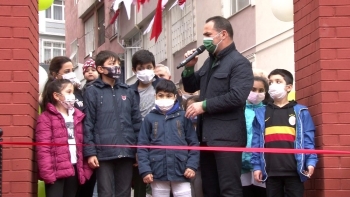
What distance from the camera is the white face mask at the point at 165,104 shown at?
7520 millimetres

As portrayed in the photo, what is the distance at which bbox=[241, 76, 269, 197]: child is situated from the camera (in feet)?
25.9

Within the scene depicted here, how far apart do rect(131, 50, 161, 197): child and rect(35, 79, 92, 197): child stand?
1015 mm

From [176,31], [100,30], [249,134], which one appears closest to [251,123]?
[249,134]

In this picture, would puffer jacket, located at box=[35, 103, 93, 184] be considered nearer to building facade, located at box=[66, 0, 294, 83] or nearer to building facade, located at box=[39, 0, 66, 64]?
building facade, located at box=[66, 0, 294, 83]

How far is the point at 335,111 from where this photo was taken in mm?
6766

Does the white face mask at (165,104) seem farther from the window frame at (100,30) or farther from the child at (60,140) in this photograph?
the window frame at (100,30)

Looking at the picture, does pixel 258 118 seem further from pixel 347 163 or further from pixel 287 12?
pixel 287 12

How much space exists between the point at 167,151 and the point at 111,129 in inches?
23.8

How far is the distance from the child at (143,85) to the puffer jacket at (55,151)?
3.59 ft

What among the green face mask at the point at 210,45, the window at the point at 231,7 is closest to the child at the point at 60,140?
the green face mask at the point at 210,45

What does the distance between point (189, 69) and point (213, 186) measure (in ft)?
3.75

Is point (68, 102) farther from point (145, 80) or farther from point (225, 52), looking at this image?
A: point (225, 52)

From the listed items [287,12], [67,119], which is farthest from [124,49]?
[67,119]

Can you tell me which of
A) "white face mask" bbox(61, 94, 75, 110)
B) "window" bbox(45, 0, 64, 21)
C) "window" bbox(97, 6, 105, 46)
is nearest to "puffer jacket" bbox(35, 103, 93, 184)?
"white face mask" bbox(61, 94, 75, 110)
